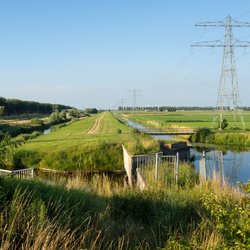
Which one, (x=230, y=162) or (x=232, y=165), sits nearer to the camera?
(x=232, y=165)

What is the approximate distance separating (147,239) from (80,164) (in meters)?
29.1

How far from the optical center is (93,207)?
843 cm

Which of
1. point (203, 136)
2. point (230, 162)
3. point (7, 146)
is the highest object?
point (7, 146)

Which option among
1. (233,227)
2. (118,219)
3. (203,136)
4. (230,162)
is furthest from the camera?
(203,136)

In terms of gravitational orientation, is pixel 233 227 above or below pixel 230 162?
above

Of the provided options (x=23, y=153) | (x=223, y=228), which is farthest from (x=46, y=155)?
(x=223, y=228)

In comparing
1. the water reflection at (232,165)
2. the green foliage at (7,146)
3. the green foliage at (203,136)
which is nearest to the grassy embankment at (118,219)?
the green foliage at (7,146)

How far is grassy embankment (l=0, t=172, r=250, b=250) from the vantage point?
4.81 metres

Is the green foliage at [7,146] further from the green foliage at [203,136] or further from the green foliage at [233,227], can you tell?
the green foliage at [203,136]

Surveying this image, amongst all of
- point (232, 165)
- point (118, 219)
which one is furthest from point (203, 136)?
point (118, 219)

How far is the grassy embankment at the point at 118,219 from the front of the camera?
481 centimetres

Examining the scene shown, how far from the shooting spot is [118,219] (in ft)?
30.6

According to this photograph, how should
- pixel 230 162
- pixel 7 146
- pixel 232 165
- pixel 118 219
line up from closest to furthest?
pixel 7 146 < pixel 118 219 < pixel 232 165 < pixel 230 162

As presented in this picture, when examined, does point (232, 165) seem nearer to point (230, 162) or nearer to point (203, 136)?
point (230, 162)
